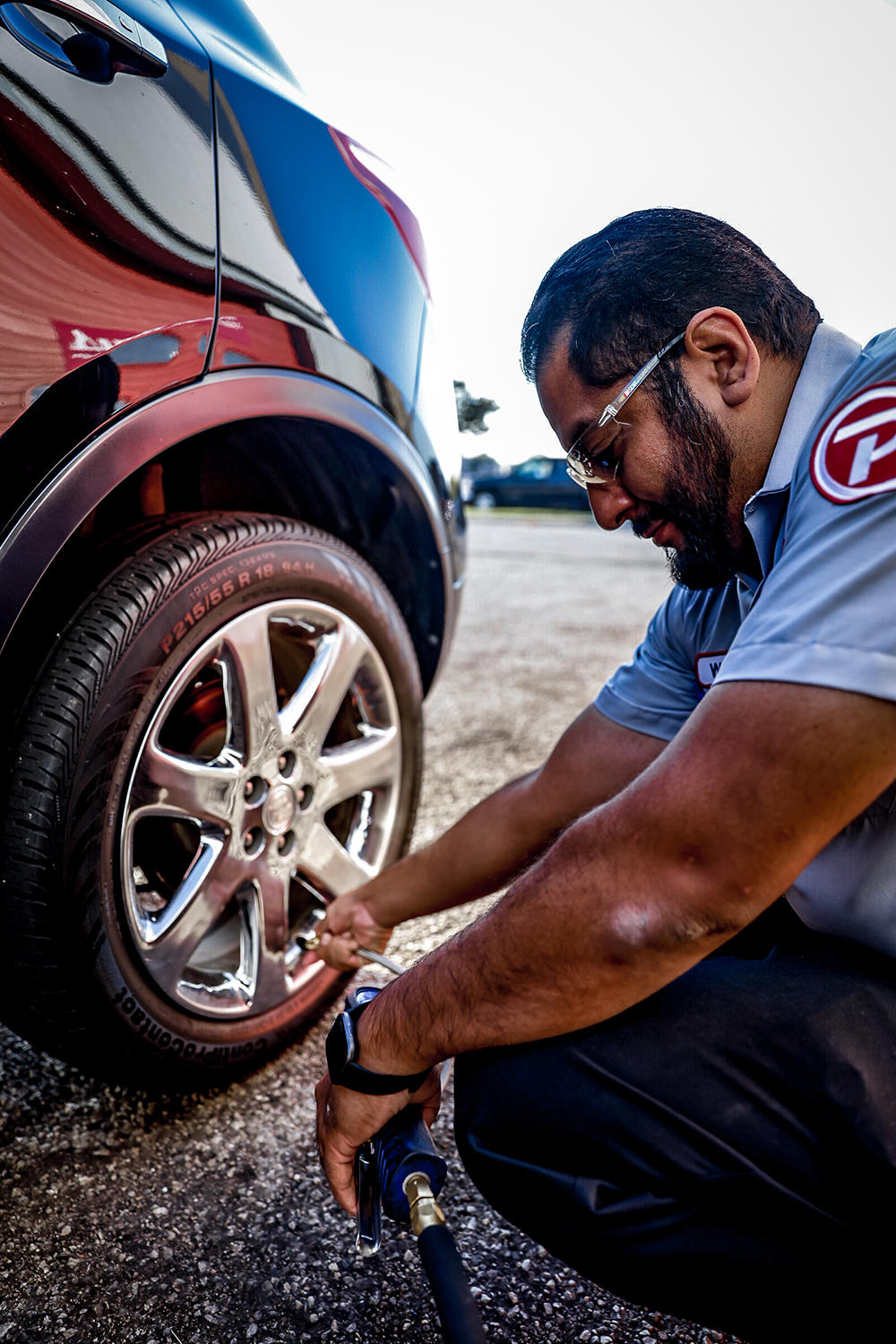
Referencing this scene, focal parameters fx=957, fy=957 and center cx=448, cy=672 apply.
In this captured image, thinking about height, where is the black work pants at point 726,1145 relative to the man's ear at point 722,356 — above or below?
below

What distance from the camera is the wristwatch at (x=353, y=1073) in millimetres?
1048

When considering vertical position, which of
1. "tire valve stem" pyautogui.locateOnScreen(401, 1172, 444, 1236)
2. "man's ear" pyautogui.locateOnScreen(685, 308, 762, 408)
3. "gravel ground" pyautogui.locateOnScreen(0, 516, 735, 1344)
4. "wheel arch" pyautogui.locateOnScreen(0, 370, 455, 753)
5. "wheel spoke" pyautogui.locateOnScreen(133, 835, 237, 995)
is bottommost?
"gravel ground" pyautogui.locateOnScreen(0, 516, 735, 1344)

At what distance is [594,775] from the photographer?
1.54 metres

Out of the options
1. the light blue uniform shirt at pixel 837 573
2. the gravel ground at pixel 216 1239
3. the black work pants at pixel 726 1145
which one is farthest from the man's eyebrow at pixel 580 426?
the gravel ground at pixel 216 1239

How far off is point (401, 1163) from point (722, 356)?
1013 mm

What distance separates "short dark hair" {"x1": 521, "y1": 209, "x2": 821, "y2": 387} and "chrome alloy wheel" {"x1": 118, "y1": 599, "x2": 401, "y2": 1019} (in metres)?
0.64

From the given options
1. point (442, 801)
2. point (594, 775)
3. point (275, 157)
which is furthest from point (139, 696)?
point (442, 801)

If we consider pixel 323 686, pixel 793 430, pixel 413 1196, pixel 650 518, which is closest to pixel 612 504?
pixel 650 518

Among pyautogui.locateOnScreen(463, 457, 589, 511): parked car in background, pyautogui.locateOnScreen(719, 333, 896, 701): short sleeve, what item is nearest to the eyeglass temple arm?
pyautogui.locateOnScreen(719, 333, 896, 701): short sleeve

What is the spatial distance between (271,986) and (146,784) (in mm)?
441

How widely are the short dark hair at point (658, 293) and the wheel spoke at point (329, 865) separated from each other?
2.93ft

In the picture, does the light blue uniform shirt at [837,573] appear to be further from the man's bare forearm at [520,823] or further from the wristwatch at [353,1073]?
the wristwatch at [353,1073]

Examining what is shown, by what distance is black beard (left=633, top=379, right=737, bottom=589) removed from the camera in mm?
1213

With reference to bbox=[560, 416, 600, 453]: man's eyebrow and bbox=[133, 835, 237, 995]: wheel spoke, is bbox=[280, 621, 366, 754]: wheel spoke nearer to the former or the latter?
bbox=[133, 835, 237, 995]: wheel spoke
